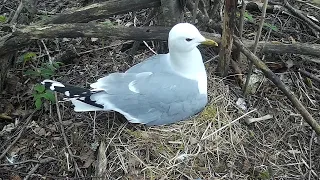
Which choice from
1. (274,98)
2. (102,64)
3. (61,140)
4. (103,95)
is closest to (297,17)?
(274,98)

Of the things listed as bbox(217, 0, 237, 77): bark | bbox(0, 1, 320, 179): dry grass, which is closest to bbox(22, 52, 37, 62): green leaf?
bbox(0, 1, 320, 179): dry grass

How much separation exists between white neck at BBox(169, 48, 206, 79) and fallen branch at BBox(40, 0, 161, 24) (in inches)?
16.0

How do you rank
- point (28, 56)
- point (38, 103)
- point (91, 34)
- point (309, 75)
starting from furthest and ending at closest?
point (28, 56) → point (309, 75) → point (38, 103) → point (91, 34)

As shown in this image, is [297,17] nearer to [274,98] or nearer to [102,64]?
[274,98]

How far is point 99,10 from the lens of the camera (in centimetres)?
266

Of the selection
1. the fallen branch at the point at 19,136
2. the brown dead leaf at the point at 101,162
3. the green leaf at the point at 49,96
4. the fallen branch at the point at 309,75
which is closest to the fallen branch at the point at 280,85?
the fallen branch at the point at 309,75

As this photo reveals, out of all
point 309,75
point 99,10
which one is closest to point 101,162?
point 99,10

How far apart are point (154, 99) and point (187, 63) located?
0.26 m

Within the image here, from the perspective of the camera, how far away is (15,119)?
2.71 m

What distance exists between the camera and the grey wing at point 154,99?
2.37 metres

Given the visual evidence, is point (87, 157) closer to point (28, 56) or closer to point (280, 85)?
point (28, 56)

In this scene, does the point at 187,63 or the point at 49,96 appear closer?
the point at 187,63

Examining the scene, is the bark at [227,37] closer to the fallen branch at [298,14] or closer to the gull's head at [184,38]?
the gull's head at [184,38]

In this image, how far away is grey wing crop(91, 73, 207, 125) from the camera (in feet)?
7.77
